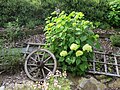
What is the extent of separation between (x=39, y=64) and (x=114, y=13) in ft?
7.54

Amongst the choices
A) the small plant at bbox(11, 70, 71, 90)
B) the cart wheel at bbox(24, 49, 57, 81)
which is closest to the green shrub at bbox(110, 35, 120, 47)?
the cart wheel at bbox(24, 49, 57, 81)

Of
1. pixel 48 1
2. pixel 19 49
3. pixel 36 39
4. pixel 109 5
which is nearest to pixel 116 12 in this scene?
pixel 109 5

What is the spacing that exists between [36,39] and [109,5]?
6.01 feet

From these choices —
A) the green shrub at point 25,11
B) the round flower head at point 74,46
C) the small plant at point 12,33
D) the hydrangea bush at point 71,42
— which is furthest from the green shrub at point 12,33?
the round flower head at point 74,46

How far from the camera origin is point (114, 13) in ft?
19.2

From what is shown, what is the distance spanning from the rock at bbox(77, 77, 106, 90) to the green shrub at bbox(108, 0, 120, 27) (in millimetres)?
1910

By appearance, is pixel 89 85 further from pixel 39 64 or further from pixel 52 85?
pixel 52 85

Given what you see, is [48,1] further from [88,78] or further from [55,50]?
[88,78]

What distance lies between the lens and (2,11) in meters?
5.64

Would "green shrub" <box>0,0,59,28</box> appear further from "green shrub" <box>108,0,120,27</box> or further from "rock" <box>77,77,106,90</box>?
"rock" <box>77,77,106,90</box>

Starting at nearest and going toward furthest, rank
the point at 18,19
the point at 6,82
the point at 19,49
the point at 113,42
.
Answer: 1. the point at 6,82
2. the point at 19,49
3. the point at 113,42
4. the point at 18,19

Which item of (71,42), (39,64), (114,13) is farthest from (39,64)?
(114,13)

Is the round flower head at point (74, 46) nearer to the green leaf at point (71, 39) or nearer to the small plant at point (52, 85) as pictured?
the green leaf at point (71, 39)

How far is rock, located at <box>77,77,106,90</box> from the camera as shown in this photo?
4.38m
